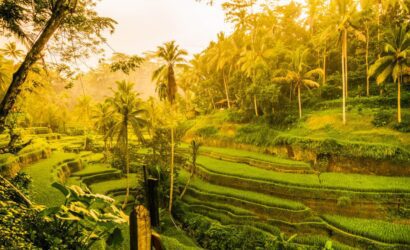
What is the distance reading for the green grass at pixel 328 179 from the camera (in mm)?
13860

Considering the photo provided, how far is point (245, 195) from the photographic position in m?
16.0

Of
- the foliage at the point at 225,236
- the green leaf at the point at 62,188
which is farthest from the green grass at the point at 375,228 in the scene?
the green leaf at the point at 62,188

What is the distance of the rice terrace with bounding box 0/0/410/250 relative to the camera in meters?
3.83

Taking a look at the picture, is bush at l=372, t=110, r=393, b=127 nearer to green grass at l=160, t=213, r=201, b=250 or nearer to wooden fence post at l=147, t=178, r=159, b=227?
green grass at l=160, t=213, r=201, b=250

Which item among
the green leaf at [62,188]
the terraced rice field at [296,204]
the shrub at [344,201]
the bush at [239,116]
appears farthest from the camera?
the bush at [239,116]

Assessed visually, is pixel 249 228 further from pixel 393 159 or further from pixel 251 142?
pixel 251 142

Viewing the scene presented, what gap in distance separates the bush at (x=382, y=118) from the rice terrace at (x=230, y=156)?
0.29 feet

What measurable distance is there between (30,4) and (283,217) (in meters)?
14.0

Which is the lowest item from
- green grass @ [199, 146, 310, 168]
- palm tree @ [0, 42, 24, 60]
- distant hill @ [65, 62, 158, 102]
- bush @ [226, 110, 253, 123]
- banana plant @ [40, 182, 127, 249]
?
green grass @ [199, 146, 310, 168]

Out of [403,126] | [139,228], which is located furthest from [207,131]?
[139,228]

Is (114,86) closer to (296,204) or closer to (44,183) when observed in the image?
(44,183)

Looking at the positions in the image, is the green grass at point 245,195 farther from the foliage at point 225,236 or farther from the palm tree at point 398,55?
the palm tree at point 398,55

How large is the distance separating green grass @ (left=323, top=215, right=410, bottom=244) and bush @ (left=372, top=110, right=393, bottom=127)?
946 centimetres

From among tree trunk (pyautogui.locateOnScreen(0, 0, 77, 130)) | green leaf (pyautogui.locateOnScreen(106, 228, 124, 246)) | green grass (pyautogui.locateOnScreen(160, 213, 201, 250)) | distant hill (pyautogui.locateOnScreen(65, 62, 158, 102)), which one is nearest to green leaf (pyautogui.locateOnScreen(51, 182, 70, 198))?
green leaf (pyautogui.locateOnScreen(106, 228, 124, 246))
